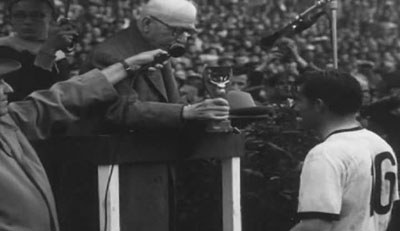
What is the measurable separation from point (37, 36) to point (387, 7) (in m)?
20.2

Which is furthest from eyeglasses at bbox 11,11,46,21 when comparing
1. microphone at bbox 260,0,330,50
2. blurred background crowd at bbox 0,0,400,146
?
blurred background crowd at bbox 0,0,400,146

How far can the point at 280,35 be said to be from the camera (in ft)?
20.3

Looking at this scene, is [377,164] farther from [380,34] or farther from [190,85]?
[380,34]

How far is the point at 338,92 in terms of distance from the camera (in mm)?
3980

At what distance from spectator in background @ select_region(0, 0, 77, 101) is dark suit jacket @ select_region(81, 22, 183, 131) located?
18 cm

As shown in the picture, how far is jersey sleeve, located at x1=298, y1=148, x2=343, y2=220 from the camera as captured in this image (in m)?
3.78

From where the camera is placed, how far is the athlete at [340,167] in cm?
380

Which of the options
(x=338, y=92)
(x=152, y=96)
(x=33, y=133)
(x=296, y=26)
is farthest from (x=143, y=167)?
(x=296, y=26)

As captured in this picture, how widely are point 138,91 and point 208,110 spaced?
54 centimetres

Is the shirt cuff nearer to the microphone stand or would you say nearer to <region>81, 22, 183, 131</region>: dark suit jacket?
<region>81, 22, 183, 131</region>: dark suit jacket

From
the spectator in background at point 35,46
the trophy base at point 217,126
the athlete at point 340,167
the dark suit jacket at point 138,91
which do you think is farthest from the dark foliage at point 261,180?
the athlete at point 340,167

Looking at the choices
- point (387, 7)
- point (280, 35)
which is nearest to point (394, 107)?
point (280, 35)

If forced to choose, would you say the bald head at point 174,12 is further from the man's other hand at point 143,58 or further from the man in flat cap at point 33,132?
the man in flat cap at point 33,132

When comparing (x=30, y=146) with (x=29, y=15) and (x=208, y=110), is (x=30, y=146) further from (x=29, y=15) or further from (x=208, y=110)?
(x=29, y=15)
